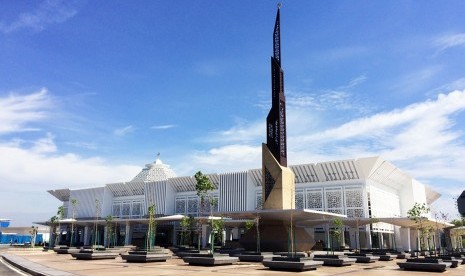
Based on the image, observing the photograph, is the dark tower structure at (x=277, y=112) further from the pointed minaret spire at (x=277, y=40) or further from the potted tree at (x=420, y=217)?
the potted tree at (x=420, y=217)

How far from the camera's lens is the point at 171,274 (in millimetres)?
19375

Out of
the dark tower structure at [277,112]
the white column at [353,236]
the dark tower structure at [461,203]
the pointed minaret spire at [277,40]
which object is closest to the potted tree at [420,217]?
the white column at [353,236]

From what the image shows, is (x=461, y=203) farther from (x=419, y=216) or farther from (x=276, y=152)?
(x=276, y=152)

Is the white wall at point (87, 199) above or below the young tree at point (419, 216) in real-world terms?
above

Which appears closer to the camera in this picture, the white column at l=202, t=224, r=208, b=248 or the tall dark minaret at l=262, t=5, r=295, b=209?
the tall dark minaret at l=262, t=5, r=295, b=209

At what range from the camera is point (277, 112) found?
51.6 m

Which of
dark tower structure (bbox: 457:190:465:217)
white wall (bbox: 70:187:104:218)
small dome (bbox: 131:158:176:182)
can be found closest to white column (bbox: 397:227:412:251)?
dark tower structure (bbox: 457:190:465:217)

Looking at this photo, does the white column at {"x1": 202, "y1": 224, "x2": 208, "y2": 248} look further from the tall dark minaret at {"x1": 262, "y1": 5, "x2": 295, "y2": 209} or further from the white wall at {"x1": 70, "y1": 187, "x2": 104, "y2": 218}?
the white wall at {"x1": 70, "y1": 187, "x2": 104, "y2": 218}

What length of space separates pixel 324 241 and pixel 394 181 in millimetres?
22968

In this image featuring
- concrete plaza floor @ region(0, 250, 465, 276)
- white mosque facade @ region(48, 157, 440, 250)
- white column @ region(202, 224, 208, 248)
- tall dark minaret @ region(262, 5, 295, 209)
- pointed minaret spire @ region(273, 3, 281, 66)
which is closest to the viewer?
concrete plaza floor @ region(0, 250, 465, 276)

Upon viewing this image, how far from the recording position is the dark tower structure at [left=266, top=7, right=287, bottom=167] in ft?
165

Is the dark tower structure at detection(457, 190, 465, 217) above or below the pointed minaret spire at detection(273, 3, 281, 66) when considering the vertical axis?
below

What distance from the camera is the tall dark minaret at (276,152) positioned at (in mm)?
47375

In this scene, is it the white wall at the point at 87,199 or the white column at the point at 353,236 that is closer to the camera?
the white column at the point at 353,236
